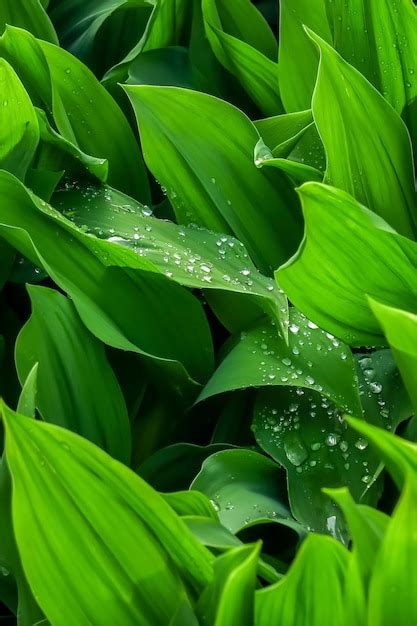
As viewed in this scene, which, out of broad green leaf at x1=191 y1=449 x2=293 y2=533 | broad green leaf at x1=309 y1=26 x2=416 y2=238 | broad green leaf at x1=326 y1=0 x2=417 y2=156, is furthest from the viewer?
broad green leaf at x1=326 y1=0 x2=417 y2=156

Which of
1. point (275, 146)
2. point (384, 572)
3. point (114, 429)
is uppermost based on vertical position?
A: point (275, 146)

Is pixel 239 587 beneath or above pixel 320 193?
beneath

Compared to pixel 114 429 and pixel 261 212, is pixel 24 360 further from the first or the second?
pixel 261 212

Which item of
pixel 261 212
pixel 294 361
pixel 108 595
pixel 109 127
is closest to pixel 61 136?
pixel 109 127

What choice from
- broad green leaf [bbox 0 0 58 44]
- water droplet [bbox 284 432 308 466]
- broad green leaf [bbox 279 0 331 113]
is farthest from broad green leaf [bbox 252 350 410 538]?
broad green leaf [bbox 0 0 58 44]

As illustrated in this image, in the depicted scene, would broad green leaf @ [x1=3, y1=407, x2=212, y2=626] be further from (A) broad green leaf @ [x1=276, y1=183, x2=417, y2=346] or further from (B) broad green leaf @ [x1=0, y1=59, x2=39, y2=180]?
(B) broad green leaf @ [x1=0, y1=59, x2=39, y2=180]

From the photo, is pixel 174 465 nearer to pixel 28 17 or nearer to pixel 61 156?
pixel 61 156
